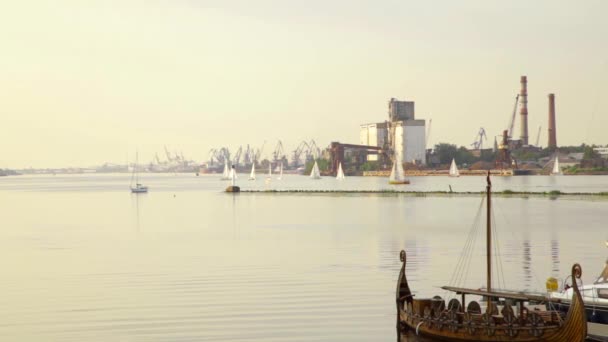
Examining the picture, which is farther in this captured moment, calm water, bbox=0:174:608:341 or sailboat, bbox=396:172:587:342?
calm water, bbox=0:174:608:341

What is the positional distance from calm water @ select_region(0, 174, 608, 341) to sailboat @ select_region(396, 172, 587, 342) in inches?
56.4

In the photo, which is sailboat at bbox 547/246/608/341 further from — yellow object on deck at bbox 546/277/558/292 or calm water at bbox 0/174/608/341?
calm water at bbox 0/174/608/341

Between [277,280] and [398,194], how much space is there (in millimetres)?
112861

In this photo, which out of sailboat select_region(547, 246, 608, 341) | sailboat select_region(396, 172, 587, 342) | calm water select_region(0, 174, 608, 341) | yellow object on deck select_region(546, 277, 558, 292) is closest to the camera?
sailboat select_region(396, 172, 587, 342)

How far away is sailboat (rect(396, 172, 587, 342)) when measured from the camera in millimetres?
26906

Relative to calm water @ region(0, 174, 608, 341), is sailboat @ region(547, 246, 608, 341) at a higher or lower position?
higher

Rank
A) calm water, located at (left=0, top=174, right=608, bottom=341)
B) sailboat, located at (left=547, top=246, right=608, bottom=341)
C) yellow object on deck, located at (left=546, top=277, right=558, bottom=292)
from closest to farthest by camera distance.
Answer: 1. sailboat, located at (left=547, top=246, right=608, bottom=341)
2. yellow object on deck, located at (left=546, top=277, right=558, bottom=292)
3. calm water, located at (left=0, top=174, right=608, bottom=341)

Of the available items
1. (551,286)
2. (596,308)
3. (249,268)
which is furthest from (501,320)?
(249,268)

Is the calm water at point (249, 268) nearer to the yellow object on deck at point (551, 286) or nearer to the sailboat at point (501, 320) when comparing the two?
the sailboat at point (501, 320)

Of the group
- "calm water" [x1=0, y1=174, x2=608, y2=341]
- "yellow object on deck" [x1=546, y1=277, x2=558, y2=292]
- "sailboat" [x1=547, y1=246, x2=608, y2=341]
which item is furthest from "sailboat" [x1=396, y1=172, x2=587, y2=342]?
"calm water" [x1=0, y1=174, x2=608, y2=341]

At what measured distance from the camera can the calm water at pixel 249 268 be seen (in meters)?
35.1

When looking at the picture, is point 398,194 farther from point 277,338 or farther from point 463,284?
point 277,338

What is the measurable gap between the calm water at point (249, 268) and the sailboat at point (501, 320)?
143 centimetres

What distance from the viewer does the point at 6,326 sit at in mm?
35438
